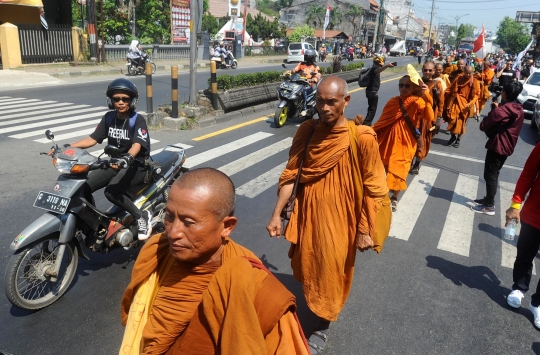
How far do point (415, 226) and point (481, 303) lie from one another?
1664mm

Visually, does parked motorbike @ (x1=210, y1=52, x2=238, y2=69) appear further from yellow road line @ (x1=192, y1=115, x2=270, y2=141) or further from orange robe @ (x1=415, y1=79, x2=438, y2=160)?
orange robe @ (x1=415, y1=79, x2=438, y2=160)

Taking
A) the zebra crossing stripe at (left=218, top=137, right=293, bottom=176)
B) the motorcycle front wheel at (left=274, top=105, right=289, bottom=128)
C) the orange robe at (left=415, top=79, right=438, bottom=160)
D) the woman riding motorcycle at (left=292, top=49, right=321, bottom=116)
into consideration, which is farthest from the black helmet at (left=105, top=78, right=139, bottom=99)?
the woman riding motorcycle at (left=292, top=49, right=321, bottom=116)

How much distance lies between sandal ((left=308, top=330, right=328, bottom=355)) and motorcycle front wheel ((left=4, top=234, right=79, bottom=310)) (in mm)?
2025

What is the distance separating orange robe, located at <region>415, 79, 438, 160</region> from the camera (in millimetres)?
5215

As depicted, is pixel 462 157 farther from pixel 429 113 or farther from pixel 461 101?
pixel 429 113

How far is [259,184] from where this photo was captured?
6.41 meters

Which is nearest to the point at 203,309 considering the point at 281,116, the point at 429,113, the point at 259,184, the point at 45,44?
the point at 429,113

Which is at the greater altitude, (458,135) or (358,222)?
(358,222)

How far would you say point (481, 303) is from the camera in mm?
3824

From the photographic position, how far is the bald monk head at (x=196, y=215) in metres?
1.53

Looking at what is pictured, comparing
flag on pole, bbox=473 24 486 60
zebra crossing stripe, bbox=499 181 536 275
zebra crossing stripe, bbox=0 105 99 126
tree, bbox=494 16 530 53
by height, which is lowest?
→ zebra crossing stripe, bbox=499 181 536 275

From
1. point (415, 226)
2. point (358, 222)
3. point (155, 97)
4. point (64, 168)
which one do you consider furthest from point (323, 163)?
point (155, 97)

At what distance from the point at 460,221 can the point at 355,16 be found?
69768mm

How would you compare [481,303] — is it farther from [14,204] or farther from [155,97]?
[155,97]
